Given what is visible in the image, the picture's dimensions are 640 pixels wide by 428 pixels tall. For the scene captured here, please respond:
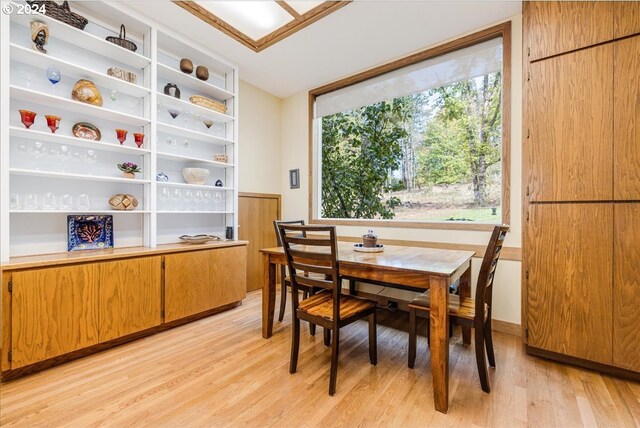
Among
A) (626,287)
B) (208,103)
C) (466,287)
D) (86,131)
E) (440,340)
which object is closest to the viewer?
(440,340)

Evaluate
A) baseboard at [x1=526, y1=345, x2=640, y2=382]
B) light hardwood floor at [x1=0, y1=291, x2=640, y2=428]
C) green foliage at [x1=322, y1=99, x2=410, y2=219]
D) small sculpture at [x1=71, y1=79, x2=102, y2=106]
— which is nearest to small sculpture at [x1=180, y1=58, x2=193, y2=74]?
small sculpture at [x1=71, y1=79, x2=102, y2=106]

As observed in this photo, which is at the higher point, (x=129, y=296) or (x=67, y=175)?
(x=67, y=175)

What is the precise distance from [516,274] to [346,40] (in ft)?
9.32

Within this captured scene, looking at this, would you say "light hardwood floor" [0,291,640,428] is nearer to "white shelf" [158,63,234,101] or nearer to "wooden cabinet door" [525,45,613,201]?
"wooden cabinet door" [525,45,613,201]

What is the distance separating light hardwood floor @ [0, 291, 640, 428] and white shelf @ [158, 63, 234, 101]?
2607 mm

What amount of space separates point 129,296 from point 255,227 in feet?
6.29

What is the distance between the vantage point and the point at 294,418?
1486mm

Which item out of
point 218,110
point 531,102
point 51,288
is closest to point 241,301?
point 51,288

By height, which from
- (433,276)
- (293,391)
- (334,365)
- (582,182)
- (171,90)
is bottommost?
(293,391)

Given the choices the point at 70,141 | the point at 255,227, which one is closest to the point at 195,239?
the point at 255,227

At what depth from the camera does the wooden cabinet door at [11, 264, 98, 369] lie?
178cm

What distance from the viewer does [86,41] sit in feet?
7.80

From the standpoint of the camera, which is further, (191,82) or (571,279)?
(191,82)

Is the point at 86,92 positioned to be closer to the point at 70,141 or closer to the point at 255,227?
the point at 70,141
